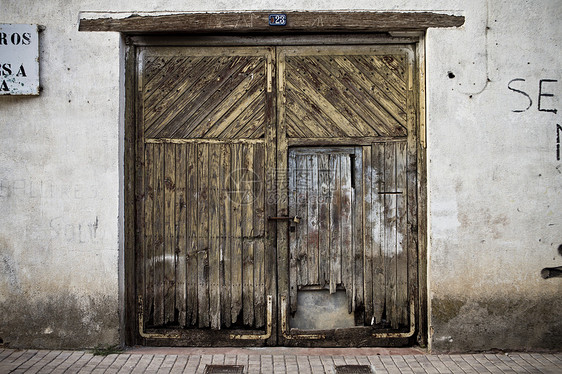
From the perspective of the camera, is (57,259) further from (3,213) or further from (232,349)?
(232,349)

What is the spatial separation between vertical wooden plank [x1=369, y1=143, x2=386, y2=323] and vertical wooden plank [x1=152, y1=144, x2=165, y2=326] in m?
2.12

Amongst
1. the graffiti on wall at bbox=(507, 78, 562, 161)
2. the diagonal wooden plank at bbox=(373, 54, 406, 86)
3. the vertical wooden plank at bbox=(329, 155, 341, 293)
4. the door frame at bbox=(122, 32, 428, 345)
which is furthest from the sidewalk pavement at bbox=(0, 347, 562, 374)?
the diagonal wooden plank at bbox=(373, 54, 406, 86)

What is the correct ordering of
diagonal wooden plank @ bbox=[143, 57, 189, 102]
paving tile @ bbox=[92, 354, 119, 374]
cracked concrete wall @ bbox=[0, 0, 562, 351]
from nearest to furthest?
1. paving tile @ bbox=[92, 354, 119, 374]
2. cracked concrete wall @ bbox=[0, 0, 562, 351]
3. diagonal wooden plank @ bbox=[143, 57, 189, 102]

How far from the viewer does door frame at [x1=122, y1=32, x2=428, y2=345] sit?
5145 millimetres

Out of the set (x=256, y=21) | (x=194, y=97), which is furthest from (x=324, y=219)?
(x=256, y=21)

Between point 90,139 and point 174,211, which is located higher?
point 90,139

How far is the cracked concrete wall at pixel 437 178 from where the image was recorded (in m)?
4.96

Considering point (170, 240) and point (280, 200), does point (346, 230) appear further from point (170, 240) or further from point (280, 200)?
point (170, 240)

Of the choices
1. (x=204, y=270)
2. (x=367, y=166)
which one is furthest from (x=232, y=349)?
(x=367, y=166)

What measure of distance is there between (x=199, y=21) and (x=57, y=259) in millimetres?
2691

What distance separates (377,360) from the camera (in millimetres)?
4809

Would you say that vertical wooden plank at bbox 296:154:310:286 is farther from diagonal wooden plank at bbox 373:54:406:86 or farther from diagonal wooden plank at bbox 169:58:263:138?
diagonal wooden plank at bbox 373:54:406:86

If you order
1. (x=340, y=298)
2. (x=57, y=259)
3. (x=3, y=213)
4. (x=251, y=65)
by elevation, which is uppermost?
(x=251, y=65)

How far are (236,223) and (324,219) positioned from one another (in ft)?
2.92
